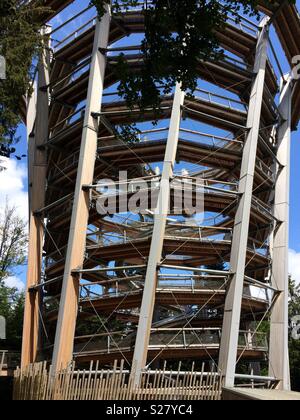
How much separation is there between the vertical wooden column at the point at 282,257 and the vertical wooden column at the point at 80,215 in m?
7.86

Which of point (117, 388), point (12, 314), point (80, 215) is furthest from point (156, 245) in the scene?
point (12, 314)

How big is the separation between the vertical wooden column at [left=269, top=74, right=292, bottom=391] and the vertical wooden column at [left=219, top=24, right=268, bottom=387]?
3.21 m

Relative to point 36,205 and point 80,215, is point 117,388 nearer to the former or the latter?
point 80,215

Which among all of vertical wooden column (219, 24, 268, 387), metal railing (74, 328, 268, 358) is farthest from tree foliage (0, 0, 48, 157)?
vertical wooden column (219, 24, 268, 387)

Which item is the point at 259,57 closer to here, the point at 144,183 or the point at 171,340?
the point at 144,183

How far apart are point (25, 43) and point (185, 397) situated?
792 centimetres

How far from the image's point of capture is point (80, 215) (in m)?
16.2

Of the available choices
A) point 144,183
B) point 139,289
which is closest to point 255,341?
point 139,289

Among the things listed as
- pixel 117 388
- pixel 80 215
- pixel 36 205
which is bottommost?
pixel 117 388

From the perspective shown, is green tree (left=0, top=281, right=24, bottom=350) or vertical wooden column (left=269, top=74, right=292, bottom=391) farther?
green tree (left=0, top=281, right=24, bottom=350)

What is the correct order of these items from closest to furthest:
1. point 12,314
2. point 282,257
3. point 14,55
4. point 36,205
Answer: point 14,55 < point 282,257 < point 36,205 < point 12,314

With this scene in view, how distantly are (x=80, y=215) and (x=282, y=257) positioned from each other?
8.44 meters

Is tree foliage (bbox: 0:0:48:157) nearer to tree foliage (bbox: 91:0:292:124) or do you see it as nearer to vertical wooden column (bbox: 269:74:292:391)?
tree foliage (bbox: 91:0:292:124)

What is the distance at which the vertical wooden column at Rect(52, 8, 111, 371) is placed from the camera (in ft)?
49.8
